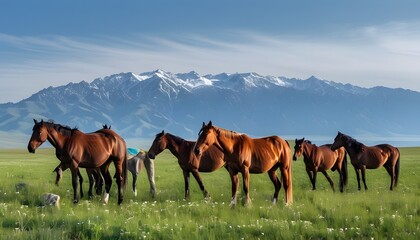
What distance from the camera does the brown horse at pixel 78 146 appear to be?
16203 millimetres

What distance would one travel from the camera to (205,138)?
14758mm

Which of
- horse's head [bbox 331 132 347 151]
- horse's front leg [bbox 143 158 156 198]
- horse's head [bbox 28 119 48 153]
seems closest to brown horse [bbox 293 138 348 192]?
horse's head [bbox 331 132 347 151]

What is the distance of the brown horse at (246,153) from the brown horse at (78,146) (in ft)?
13.9

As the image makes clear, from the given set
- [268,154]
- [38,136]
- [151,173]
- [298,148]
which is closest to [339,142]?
[298,148]

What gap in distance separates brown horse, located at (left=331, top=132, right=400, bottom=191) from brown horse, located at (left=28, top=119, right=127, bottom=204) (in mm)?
11313

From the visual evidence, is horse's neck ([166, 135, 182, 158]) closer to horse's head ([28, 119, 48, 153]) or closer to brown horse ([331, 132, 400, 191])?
horse's head ([28, 119, 48, 153])

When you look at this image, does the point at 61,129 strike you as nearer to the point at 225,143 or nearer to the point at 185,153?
the point at 185,153

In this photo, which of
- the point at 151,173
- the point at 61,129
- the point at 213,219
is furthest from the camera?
the point at 151,173

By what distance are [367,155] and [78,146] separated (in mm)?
15288

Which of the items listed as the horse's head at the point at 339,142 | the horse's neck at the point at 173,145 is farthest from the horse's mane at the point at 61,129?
the horse's head at the point at 339,142

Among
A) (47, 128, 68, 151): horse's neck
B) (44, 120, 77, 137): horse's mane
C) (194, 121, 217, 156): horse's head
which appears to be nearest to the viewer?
(194, 121, 217, 156): horse's head

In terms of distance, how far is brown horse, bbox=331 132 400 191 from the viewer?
23.5m

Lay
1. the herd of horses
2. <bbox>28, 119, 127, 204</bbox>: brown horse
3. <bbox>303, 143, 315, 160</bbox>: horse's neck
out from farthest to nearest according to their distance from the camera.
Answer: <bbox>303, 143, 315, 160</bbox>: horse's neck
<bbox>28, 119, 127, 204</bbox>: brown horse
the herd of horses

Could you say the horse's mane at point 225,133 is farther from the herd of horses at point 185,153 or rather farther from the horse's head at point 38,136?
the horse's head at point 38,136
